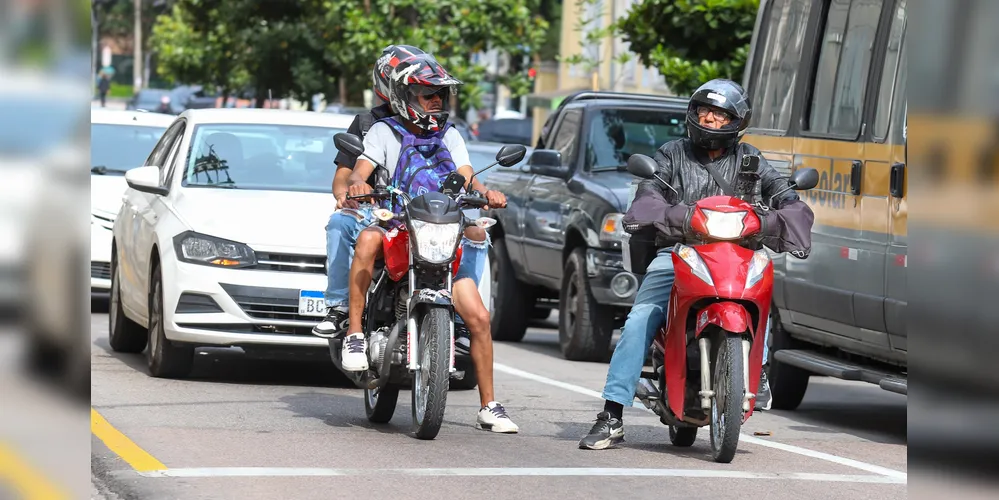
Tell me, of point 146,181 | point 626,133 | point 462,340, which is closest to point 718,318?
point 462,340

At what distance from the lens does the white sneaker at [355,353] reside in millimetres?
7371

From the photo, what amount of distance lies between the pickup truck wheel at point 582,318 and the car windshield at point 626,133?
886 mm

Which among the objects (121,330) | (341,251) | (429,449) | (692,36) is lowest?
(121,330)

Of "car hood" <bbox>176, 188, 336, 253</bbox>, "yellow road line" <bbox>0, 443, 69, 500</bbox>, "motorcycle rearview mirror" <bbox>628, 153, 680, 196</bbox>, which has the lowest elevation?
"car hood" <bbox>176, 188, 336, 253</bbox>

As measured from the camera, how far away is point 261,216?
9.39 meters

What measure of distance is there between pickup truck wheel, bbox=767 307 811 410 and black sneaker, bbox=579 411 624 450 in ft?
9.46

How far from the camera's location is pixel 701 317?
667 cm

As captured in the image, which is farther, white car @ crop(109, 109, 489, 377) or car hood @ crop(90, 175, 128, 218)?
car hood @ crop(90, 175, 128, 218)

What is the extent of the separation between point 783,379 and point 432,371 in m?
3.68

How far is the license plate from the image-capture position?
9.11m

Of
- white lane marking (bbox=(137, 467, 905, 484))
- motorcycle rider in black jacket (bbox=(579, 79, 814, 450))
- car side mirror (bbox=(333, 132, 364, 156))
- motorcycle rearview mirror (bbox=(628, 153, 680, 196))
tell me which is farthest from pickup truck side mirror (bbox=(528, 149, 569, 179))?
white lane marking (bbox=(137, 467, 905, 484))

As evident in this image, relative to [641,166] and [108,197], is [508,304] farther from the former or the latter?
[641,166]

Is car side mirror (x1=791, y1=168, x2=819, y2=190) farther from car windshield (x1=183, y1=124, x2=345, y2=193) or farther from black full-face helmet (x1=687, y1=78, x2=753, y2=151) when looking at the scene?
car windshield (x1=183, y1=124, x2=345, y2=193)

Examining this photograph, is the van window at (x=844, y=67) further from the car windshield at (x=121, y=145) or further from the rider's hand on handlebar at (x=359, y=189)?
the car windshield at (x=121, y=145)
